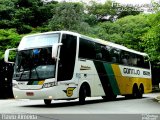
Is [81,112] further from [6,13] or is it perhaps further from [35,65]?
[6,13]

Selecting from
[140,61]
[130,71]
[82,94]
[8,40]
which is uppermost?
[8,40]

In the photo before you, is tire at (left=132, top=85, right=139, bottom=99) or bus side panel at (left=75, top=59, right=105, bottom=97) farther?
tire at (left=132, top=85, right=139, bottom=99)

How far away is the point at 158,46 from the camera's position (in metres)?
23.2

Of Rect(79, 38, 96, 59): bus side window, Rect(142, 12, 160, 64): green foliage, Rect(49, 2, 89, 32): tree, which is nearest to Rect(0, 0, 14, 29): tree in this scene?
Rect(49, 2, 89, 32): tree

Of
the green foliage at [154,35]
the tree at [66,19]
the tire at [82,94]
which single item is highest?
the tree at [66,19]

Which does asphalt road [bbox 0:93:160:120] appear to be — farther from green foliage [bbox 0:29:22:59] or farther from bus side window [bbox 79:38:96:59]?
green foliage [bbox 0:29:22:59]

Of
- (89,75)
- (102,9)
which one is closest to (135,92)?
(89,75)

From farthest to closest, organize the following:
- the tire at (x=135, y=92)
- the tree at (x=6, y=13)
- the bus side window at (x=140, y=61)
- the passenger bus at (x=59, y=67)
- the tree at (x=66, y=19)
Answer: the tree at (x=66, y=19)
the tree at (x=6, y=13)
the bus side window at (x=140, y=61)
the tire at (x=135, y=92)
the passenger bus at (x=59, y=67)

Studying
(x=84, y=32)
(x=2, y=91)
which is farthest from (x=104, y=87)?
(x=84, y=32)

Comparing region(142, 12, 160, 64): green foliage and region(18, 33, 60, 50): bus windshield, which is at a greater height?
region(142, 12, 160, 64): green foliage

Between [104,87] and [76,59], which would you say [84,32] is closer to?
[104,87]

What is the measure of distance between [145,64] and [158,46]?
483 cm

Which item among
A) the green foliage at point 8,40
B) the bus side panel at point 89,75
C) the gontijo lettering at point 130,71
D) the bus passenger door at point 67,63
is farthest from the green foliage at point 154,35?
the green foliage at point 8,40

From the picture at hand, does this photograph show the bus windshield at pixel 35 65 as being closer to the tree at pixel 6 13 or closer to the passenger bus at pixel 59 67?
the passenger bus at pixel 59 67
